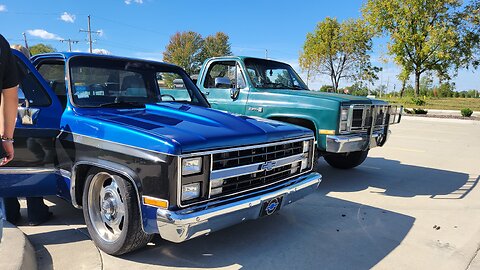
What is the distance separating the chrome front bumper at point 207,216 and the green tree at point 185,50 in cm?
6215

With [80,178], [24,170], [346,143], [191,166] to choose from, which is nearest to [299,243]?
[191,166]

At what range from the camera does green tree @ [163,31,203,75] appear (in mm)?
64438

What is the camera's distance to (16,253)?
9.45 feet

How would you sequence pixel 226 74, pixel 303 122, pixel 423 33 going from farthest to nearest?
1. pixel 423 33
2. pixel 226 74
3. pixel 303 122

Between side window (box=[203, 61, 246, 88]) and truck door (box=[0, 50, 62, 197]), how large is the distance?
297cm

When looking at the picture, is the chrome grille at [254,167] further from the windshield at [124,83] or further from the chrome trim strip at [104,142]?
the windshield at [124,83]

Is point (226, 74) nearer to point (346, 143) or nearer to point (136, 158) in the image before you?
point (346, 143)

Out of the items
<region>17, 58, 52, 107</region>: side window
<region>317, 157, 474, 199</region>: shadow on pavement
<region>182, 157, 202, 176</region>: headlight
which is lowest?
<region>317, 157, 474, 199</region>: shadow on pavement

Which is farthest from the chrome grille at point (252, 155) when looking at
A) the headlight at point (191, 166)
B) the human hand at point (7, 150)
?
the human hand at point (7, 150)

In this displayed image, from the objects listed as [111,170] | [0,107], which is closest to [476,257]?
[111,170]

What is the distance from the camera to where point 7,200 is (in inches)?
150

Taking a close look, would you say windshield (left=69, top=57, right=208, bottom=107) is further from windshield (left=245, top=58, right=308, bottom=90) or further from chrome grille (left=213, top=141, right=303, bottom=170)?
windshield (left=245, top=58, right=308, bottom=90)

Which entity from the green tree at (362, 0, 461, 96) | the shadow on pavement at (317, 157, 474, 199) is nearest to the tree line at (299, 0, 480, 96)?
the green tree at (362, 0, 461, 96)

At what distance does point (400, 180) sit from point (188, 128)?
475 cm
